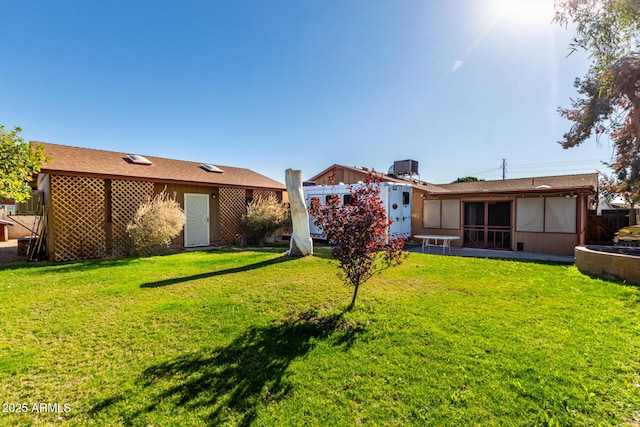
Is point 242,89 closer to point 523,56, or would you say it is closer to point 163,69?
point 163,69

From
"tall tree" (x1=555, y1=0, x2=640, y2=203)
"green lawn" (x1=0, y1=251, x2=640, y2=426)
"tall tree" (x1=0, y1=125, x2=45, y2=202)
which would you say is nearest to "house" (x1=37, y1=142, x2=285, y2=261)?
"tall tree" (x1=0, y1=125, x2=45, y2=202)

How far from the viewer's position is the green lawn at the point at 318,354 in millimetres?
2523

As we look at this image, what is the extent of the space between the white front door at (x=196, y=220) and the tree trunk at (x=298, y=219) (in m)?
5.32

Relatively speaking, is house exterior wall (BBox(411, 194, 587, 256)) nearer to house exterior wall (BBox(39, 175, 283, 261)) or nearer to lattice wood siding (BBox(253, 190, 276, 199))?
lattice wood siding (BBox(253, 190, 276, 199))

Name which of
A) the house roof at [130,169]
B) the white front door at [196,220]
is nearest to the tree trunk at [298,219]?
the house roof at [130,169]

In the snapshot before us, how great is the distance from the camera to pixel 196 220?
502 inches

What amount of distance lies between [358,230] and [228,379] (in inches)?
103

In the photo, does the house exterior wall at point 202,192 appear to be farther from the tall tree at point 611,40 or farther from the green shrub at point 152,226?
the tall tree at point 611,40

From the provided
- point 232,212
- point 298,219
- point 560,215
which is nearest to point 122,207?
point 232,212

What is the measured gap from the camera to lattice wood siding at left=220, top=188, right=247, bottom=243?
13508 mm

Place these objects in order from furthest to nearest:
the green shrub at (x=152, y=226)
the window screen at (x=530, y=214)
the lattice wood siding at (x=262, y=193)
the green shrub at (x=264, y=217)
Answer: the lattice wood siding at (x=262, y=193) → the green shrub at (x=264, y=217) → the window screen at (x=530, y=214) → the green shrub at (x=152, y=226)

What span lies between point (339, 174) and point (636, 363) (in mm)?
18797

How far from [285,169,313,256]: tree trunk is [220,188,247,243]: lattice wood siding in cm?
517

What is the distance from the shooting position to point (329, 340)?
379 centimetres
